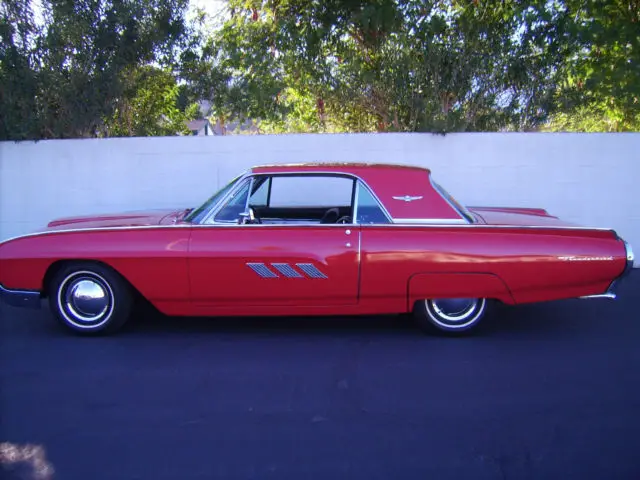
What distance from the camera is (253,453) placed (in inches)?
125

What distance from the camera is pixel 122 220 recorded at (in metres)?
5.39

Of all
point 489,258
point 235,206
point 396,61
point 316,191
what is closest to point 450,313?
point 489,258

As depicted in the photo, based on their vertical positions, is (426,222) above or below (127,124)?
below

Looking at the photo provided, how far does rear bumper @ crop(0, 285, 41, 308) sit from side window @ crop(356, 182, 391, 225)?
2.72m

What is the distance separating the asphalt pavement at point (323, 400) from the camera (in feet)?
10.2

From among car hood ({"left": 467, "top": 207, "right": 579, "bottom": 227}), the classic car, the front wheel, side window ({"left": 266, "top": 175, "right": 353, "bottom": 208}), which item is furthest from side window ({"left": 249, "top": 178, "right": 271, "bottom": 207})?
car hood ({"left": 467, "top": 207, "right": 579, "bottom": 227})

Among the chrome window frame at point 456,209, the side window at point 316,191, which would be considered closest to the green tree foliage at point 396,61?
the side window at point 316,191

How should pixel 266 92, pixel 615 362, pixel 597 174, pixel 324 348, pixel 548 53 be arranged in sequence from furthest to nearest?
pixel 266 92 < pixel 548 53 < pixel 597 174 < pixel 324 348 < pixel 615 362

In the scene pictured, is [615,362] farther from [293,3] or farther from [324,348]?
[293,3]

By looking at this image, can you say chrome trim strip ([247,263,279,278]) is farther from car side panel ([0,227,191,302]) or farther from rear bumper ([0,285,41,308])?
rear bumper ([0,285,41,308])

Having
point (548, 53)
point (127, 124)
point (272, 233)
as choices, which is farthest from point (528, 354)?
point (127, 124)

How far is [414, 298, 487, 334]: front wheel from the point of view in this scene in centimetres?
499

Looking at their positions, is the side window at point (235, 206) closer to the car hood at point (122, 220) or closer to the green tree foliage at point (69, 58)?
the car hood at point (122, 220)

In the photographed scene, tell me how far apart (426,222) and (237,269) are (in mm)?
1571
